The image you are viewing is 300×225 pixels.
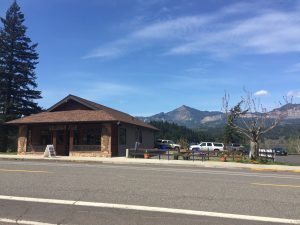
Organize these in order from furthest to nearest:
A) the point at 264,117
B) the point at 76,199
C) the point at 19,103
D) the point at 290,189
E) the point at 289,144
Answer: the point at 289,144 < the point at 19,103 < the point at 264,117 < the point at 290,189 < the point at 76,199

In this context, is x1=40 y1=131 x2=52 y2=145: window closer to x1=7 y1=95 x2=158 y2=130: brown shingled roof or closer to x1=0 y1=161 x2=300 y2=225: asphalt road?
x1=7 y1=95 x2=158 y2=130: brown shingled roof

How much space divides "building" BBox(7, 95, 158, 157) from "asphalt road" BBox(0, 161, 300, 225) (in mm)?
21767

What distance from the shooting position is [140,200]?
955 cm

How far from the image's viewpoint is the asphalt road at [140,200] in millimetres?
7781

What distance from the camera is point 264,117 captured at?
35.7m

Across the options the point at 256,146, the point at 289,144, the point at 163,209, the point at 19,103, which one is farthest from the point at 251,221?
the point at 289,144

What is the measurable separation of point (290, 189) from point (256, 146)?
65.8 ft

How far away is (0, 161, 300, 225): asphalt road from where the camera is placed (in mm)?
7781

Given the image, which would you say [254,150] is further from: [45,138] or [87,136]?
[45,138]

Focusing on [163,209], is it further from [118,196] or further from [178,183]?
[178,183]

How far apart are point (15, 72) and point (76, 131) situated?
Result: 20614 millimetres

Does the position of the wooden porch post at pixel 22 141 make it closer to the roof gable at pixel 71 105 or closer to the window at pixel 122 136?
the roof gable at pixel 71 105

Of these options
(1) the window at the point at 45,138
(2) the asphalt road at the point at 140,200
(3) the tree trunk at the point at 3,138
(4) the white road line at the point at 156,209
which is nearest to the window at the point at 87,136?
(1) the window at the point at 45,138

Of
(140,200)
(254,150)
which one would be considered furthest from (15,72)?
(140,200)
